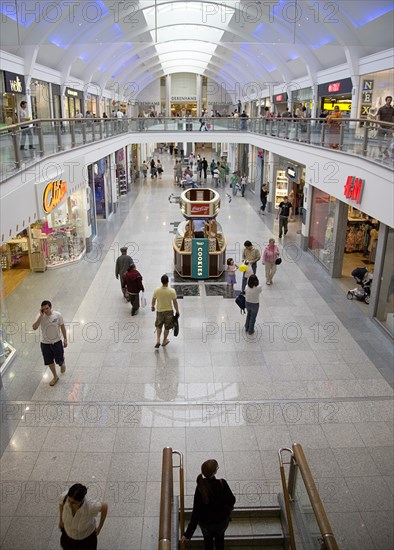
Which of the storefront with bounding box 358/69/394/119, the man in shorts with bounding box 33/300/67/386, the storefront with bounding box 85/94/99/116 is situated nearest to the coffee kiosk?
the man in shorts with bounding box 33/300/67/386

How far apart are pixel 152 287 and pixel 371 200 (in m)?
6.05

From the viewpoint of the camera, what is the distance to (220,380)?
834 cm

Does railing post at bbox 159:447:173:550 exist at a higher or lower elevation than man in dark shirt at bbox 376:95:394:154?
lower

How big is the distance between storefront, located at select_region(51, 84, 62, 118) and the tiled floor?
13.1 m

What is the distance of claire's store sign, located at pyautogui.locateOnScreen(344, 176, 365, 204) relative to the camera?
10825mm

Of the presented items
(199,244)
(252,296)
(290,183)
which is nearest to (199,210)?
(199,244)

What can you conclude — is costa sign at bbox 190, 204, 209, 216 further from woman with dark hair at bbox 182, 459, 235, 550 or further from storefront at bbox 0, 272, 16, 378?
woman with dark hair at bbox 182, 459, 235, 550

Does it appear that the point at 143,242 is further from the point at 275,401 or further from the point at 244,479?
the point at 244,479

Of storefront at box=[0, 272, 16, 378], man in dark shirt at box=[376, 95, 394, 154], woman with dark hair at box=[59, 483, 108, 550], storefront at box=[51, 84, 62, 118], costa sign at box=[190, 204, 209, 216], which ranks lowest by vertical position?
storefront at box=[0, 272, 16, 378]

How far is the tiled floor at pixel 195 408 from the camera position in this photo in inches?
220

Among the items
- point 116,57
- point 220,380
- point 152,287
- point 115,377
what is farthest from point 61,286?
point 116,57

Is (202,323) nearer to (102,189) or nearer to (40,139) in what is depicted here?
(40,139)

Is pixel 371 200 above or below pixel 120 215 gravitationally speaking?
above

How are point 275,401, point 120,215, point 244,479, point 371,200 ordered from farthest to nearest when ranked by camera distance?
point 120,215, point 371,200, point 275,401, point 244,479
